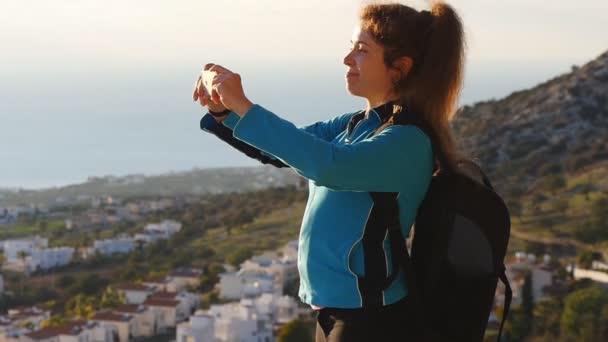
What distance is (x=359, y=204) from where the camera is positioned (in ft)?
4.95

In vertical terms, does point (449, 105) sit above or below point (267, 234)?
above

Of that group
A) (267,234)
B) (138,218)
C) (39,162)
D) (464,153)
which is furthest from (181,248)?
(39,162)

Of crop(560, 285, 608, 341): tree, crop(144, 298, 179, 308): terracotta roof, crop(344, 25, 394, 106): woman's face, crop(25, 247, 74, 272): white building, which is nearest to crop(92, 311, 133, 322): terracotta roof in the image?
crop(144, 298, 179, 308): terracotta roof

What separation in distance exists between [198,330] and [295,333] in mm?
3014

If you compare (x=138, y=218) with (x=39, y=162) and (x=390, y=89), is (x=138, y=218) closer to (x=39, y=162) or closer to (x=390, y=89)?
(x=39, y=162)

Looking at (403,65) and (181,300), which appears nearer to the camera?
(403,65)

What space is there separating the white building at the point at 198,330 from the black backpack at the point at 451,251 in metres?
16.8

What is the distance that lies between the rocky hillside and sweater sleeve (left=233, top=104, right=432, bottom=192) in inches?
1070

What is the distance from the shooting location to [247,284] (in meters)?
22.1

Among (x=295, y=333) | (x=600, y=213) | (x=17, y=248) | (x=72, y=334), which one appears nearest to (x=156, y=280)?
(x=72, y=334)

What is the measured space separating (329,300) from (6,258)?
30.5 m

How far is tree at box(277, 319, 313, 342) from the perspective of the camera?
15438 millimetres

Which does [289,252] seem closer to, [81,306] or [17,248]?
[81,306]

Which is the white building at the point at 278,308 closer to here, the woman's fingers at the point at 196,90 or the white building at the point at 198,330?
the white building at the point at 198,330
